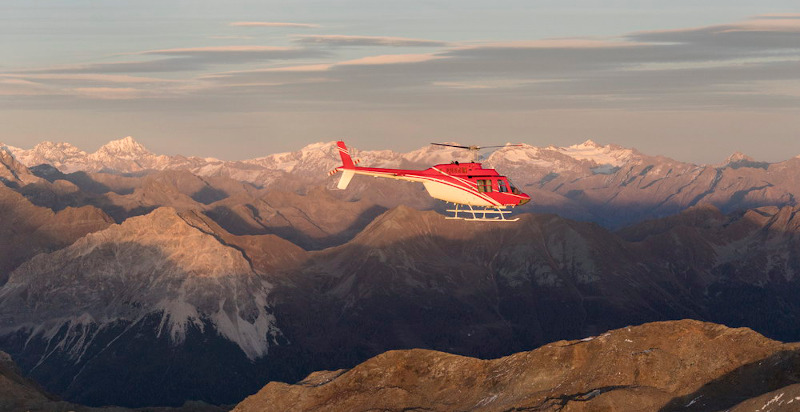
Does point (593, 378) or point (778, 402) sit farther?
point (593, 378)

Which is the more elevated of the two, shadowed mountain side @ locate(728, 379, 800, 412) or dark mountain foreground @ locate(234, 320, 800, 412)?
shadowed mountain side @ locate(728, 379, 800, 412)

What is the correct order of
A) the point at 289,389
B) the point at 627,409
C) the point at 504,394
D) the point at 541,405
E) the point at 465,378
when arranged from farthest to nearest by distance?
the point at 289,389 < the point at 465,378 < the point at 504,394 < the point at 541,405 < the point at 627,409

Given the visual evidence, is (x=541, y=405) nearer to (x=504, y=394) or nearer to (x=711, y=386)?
(x=504, y=394)

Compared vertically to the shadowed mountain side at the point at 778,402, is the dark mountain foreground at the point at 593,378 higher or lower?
lower

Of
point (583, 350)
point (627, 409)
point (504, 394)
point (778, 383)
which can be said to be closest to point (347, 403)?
point (504, 394)

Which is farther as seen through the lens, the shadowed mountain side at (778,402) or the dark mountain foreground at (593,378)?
the dark mountain foreground at (593,378)

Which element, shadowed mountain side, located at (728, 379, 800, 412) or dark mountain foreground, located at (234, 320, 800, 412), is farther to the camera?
dark mountain foreground, located at (234, 320, 800, 412)

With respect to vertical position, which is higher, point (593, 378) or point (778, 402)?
point (778, 402)

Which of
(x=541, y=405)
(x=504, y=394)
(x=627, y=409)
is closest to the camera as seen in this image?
(x=627, y=409)
